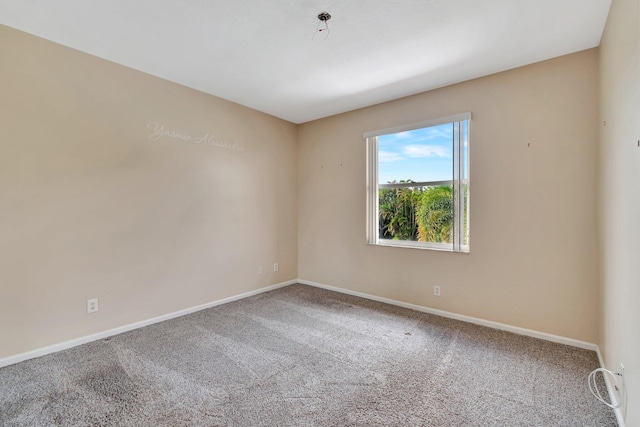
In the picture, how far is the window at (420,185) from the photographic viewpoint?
3.17 metres

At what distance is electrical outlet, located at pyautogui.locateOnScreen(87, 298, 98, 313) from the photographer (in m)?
2.62

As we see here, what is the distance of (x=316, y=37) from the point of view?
7.68ft

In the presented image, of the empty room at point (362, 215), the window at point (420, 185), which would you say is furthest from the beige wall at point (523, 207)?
the window at point (420, 185)

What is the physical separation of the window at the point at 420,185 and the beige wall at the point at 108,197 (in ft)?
5.67

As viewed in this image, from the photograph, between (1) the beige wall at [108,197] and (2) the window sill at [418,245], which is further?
(2) the window sill at [418,245]

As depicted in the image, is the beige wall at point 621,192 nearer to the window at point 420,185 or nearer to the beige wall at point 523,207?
the beige wall at point 523,207

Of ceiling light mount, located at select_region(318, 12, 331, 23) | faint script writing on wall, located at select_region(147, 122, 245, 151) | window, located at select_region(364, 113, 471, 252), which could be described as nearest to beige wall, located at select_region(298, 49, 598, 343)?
window, located at select_region(364, 113, 471, 252)

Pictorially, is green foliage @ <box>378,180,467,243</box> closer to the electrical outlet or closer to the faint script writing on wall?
the faint script writing on wall

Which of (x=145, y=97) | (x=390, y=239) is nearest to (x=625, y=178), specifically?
(x=390, y=239)

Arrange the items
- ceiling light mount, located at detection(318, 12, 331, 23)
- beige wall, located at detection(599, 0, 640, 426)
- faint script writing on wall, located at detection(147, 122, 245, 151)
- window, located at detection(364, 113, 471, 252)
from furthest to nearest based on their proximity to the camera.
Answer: window, located at detection(364, 113, 471, 252) < faint script writing on wall, located at detection(147, 122, 245, 151) < ceiling light mount, located at detection(318, 12, 331, 23) < beige wall, located at detection(599, 0, 640, 426)

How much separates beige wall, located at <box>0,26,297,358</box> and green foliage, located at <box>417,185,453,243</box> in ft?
7.44

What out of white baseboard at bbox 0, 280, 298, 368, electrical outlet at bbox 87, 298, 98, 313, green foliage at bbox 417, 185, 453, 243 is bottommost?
white baseboard at bbox 0, 280, 298, 368

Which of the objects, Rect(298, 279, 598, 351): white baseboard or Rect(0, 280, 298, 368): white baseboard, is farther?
Rect(298, 279, 598, 351): white baseboard

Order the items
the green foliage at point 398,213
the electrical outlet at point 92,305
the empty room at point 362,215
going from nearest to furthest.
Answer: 1. the empty room at point 362,215
2. the electrical outlet at point 92,305
3. the green foliage at point 398,213
